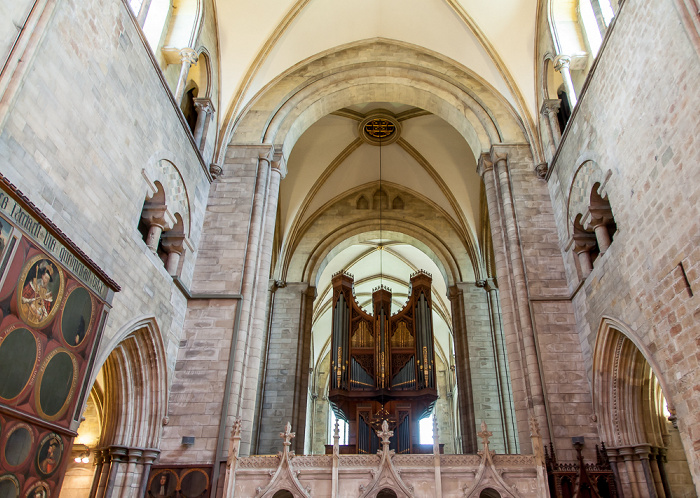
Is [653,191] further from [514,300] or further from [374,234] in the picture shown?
[374,234]

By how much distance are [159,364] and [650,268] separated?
7.59m

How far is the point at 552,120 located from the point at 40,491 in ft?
35.4

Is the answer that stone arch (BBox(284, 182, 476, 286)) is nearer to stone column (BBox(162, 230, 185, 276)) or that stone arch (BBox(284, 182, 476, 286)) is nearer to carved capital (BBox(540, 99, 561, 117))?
carved capital (BBox(540, 99, 561, 117))

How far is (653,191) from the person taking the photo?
7098 mm

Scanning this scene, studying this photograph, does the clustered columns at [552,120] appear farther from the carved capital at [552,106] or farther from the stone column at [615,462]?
the stone column at [615,462]

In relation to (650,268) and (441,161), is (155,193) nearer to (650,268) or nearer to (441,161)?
(650,268)

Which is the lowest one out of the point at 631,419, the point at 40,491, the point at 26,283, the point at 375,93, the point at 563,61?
the point at 40,491

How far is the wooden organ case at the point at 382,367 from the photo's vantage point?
13.6 meters

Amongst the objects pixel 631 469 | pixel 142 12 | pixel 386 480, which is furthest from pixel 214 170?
pixel 631 469

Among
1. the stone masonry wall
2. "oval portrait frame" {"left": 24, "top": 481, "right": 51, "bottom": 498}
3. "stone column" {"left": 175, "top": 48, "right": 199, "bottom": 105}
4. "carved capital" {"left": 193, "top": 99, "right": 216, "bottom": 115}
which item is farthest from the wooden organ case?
"oval portrait frame" {"left": 24, "top": 481, "right": 51, "bottom": 498}

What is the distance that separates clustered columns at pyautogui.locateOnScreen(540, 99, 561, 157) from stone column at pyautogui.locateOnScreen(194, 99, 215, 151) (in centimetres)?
721

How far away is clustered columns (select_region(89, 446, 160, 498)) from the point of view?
7.98 meters

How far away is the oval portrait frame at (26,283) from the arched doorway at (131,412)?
190 cm

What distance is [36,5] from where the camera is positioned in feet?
19.1
